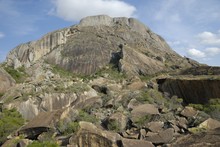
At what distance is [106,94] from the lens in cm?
4538

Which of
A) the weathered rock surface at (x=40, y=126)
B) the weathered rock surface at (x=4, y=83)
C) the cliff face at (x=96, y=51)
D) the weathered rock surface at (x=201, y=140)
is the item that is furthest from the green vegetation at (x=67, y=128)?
the cliff face at (x=96, y=51)

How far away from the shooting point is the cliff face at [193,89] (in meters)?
41.1

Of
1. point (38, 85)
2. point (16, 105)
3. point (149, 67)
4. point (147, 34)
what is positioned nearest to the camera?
point (16, 105)

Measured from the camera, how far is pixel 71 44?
298 feet

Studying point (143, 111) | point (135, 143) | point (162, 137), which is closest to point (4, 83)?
point (143, 111)

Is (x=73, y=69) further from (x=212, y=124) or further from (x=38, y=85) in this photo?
(x=212, y=124)

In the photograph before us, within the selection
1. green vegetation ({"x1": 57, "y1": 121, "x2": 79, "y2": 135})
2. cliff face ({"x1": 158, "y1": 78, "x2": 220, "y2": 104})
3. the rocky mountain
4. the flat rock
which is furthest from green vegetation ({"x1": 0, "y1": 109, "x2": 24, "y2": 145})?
cliff face ({"x1": 158, "y1": 78, "x2": 220, "y2": 104})

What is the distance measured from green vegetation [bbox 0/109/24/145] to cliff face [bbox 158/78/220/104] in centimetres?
2391

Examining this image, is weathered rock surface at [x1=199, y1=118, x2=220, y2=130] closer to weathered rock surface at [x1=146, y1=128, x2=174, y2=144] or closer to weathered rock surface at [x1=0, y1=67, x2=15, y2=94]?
weathered rock surface at [x1=146, y1=128, x2=174, y2=144]

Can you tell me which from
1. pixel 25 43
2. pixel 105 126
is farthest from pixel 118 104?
pixel 25 43

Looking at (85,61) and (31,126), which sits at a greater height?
(85,61)

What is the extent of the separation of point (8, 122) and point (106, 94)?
18279 mm

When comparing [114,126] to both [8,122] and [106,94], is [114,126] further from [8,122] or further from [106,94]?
[106,94]

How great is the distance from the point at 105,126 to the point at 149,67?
191ft
